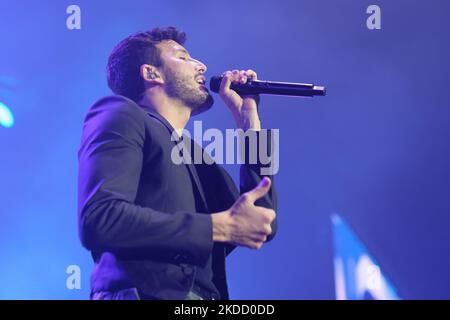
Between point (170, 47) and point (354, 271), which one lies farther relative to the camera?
point (170, 47)

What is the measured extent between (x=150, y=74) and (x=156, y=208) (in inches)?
20.2

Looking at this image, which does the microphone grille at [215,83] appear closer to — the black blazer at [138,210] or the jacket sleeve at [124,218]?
the black blazer at [138,210]

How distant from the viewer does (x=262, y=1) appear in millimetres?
2264

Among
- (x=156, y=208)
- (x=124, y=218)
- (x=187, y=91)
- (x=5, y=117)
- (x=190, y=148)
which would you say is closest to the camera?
(x=124, y=218)

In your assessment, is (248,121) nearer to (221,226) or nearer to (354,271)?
(221,226)

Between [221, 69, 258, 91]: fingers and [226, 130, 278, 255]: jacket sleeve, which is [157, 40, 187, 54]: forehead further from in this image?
[226, 130, 278, 255]: jacket sleeve

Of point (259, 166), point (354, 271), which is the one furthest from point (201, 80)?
point (354, 271)

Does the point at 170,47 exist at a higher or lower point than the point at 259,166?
higher

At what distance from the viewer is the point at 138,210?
5.29 feet

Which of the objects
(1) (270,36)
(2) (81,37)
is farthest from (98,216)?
(1) (270,36)

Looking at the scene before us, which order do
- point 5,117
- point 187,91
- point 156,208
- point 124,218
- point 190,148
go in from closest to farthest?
point 124,218 → point 156,208 → point 190,148 → point 187,91 → point 5,117

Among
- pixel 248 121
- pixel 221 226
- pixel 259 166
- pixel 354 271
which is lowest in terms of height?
pixel 354 271

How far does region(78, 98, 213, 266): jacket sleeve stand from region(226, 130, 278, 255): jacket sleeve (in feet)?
0.83

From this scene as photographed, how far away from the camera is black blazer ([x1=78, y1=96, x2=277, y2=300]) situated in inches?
63.6
